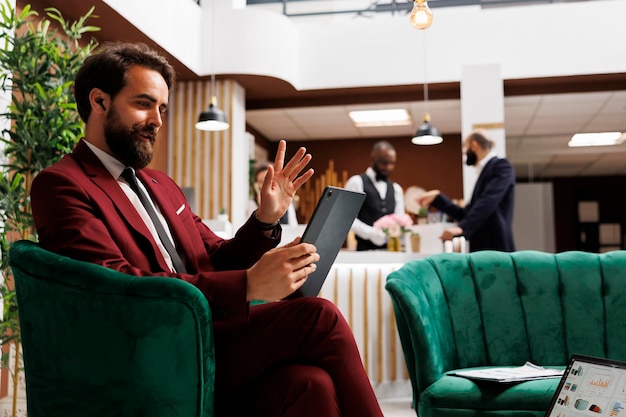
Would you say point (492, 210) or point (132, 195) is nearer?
point (132, 195)

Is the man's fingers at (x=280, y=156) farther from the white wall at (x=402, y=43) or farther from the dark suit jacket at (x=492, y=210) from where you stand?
the white wall at (x=402, y=43)

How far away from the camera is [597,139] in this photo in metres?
9.94

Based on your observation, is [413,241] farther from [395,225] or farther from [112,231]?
[112,231]

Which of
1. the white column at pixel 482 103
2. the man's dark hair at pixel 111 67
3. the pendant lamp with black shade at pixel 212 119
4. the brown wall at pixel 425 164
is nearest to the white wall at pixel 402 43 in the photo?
the white column at pixel 482 103

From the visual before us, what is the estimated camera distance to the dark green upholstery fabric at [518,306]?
104 inches

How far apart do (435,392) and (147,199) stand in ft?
4.00

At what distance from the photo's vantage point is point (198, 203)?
729 centimetres

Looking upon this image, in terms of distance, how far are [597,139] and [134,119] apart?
9538 mm

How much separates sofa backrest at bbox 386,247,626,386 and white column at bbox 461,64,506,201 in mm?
4125

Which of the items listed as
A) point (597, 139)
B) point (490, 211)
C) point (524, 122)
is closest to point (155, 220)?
point (490, 211)

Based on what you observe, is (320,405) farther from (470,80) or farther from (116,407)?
(470,80)

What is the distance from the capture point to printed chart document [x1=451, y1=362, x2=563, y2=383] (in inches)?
87.0

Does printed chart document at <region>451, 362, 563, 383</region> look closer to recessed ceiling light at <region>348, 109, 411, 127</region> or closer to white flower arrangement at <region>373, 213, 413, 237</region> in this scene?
white flower arrangement at <region>373, 213, 413, 237</region>

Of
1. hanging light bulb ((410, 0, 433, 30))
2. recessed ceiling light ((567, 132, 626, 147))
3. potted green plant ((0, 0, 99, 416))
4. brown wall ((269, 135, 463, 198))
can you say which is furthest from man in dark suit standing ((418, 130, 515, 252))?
recessed ceiling light ((567, 132, 626, 147))
